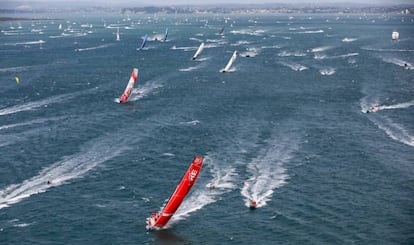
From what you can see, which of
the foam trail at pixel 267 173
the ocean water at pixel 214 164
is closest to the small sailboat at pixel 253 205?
the foam trail at pixel 267 173

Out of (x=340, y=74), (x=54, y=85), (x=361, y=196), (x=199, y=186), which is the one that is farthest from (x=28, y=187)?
(x=340, y=74)

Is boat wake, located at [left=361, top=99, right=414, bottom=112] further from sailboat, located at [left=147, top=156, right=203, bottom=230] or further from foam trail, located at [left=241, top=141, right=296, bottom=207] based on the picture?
sailboat, located at [left=147, top=156, right=203, bottom=230]

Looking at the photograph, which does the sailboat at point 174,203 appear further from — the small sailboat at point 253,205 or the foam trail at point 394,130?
the foam trail at point 394,130

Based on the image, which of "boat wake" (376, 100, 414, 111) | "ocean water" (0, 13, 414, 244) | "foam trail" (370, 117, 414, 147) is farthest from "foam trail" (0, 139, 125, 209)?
"boat wake" (376, 100, 414, 111)

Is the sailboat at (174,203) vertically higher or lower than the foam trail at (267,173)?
higher

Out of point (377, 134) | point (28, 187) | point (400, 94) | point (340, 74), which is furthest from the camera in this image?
point (340, 74)

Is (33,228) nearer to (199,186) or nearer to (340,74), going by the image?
(199,186)
